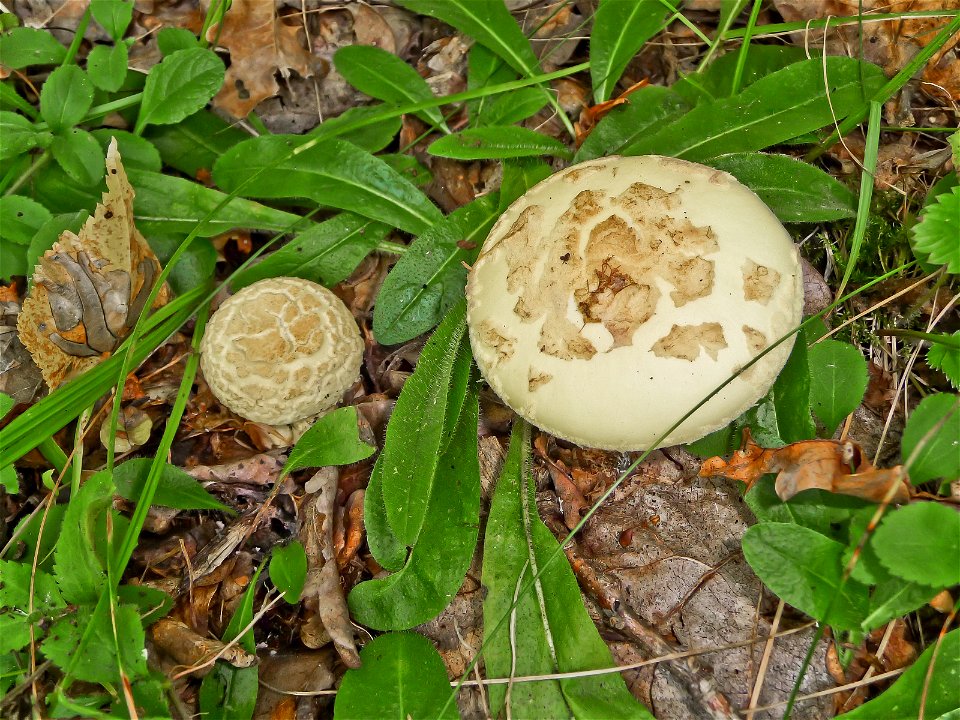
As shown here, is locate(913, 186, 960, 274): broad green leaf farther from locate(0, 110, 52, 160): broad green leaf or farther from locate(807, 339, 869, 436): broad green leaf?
locate(0, 110, 52, 160): broad green leaf

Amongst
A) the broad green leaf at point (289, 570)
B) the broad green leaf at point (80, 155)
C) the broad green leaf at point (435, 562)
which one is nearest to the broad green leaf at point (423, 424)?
the broad green leaf at point (435, 562)

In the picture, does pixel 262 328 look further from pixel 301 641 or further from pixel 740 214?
pixel 740 214

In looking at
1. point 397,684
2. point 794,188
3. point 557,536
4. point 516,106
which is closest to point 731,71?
point 794,188

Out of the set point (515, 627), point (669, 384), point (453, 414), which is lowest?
point (515, 627)

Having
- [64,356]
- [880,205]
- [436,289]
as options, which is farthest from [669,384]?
[64,356]

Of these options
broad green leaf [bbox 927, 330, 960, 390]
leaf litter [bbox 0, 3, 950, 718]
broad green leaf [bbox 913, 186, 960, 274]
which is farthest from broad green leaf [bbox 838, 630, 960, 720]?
broad green leaf [bbox 913, 186, 960, 274]
